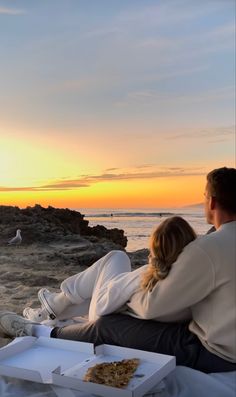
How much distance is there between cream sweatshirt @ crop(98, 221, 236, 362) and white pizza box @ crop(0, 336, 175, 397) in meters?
0.24

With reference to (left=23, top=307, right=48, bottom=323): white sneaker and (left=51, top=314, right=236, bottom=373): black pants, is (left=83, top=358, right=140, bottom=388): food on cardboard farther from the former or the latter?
(left=23, top=307, right=48, bottom=323): white sneaker

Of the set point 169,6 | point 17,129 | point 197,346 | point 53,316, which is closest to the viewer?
point 197,346

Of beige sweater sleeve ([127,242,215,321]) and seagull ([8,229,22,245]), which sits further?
seagull ([8,229,22,245])

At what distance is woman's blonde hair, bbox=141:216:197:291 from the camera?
111 inches

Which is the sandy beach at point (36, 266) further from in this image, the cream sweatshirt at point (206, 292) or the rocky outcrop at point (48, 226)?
the cream sweatshirt at point (206, 292)

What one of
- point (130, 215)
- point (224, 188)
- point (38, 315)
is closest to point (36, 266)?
point (38, 315)

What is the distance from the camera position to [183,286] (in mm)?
2725

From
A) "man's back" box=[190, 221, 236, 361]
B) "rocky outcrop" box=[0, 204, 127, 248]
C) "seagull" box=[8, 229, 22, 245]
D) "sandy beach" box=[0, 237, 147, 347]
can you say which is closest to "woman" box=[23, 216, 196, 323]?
"man's back" box=[190, 221, 236, 361]

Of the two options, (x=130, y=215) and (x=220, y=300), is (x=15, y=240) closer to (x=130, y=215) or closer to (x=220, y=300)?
(x=220, y=300)

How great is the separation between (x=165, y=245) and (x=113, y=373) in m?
0.70

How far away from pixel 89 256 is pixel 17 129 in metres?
3.13

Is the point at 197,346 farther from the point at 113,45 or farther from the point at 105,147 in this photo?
the point at 105,147

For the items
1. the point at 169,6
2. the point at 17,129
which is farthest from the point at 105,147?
the point at 169,6

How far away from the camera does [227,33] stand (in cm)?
838
